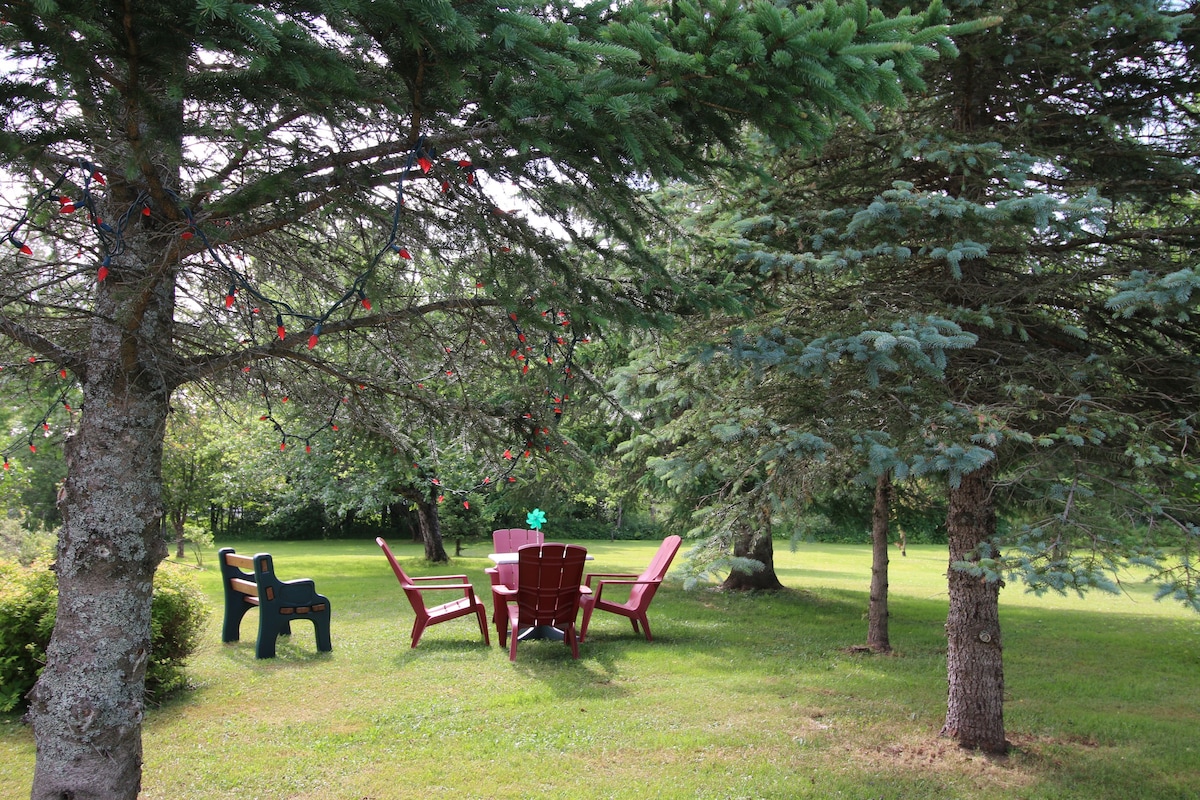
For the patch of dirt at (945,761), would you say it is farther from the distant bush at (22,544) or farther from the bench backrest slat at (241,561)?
the distant bush at (22,544)

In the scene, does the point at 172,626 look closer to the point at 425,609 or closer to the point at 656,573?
the point at 425,609

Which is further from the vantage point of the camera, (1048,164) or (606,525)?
(606,525)

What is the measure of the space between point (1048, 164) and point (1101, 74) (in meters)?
0.95

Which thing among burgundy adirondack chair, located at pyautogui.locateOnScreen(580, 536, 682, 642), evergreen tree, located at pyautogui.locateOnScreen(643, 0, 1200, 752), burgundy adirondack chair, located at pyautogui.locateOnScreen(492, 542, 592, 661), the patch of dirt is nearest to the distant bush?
burgundy adirondack chair, located at pyautogui.locateOnScreen(492, 542, 592, 661)

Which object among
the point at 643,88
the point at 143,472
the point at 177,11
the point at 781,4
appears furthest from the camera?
the point at 781,4

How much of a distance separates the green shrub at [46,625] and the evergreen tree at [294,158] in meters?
2.34

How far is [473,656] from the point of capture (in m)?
8.24

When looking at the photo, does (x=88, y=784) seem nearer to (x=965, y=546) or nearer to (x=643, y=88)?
(x=643, y=88)

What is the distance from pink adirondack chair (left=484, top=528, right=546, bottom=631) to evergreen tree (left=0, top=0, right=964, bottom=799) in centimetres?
528

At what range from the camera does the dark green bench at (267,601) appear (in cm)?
797

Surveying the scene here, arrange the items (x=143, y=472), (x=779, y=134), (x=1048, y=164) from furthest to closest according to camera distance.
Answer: (x=1048, y=164) < (x=143, y=472) < (x=779, y=134)

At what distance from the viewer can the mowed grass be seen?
15.8ft

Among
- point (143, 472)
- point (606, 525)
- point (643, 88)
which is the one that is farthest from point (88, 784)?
point (606, 525)

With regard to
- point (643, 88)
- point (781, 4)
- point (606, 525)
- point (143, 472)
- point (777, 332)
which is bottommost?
point (606, 525)
